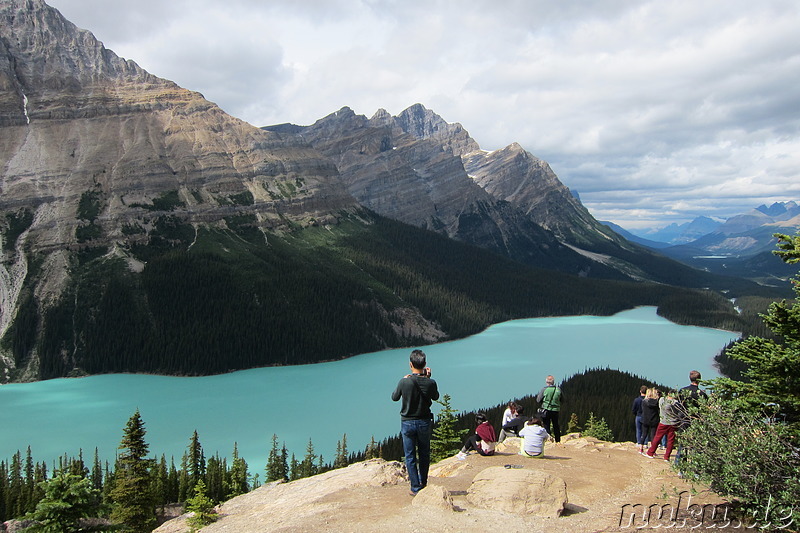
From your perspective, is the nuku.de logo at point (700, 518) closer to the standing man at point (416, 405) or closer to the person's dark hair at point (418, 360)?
the standing man at point (416, 405)

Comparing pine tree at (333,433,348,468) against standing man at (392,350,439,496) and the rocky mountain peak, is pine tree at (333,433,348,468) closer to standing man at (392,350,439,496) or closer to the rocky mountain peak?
standing man at (392,350,439,496)

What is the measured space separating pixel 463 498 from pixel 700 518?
5803 millimetres

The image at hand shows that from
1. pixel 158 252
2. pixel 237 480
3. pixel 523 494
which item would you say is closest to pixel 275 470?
pixel 237 480

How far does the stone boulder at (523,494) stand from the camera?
1518 cm

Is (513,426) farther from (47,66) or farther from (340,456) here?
(47,66)

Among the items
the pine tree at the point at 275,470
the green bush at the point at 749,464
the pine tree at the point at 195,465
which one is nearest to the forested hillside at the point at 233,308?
the pine tree at the point at 195,465

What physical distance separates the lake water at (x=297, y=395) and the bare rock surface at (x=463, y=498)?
40.3 metres

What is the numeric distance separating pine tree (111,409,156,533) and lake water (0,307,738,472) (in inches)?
813

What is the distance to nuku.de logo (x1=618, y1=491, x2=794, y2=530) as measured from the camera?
41.1 ft

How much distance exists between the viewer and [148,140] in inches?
7008

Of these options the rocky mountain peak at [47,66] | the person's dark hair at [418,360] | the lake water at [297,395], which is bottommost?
the lake water at [297,395]

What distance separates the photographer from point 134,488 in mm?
41188

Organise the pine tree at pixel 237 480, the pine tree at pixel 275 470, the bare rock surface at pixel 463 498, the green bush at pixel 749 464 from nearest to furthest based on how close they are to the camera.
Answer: the green bush at pixel 749 464 < the bare rock surface at pixel 463 498 < the pine tree at pixel 237 480 < the pine tree at pixel 275 470

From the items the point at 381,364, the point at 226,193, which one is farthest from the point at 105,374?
the point at 226,193
